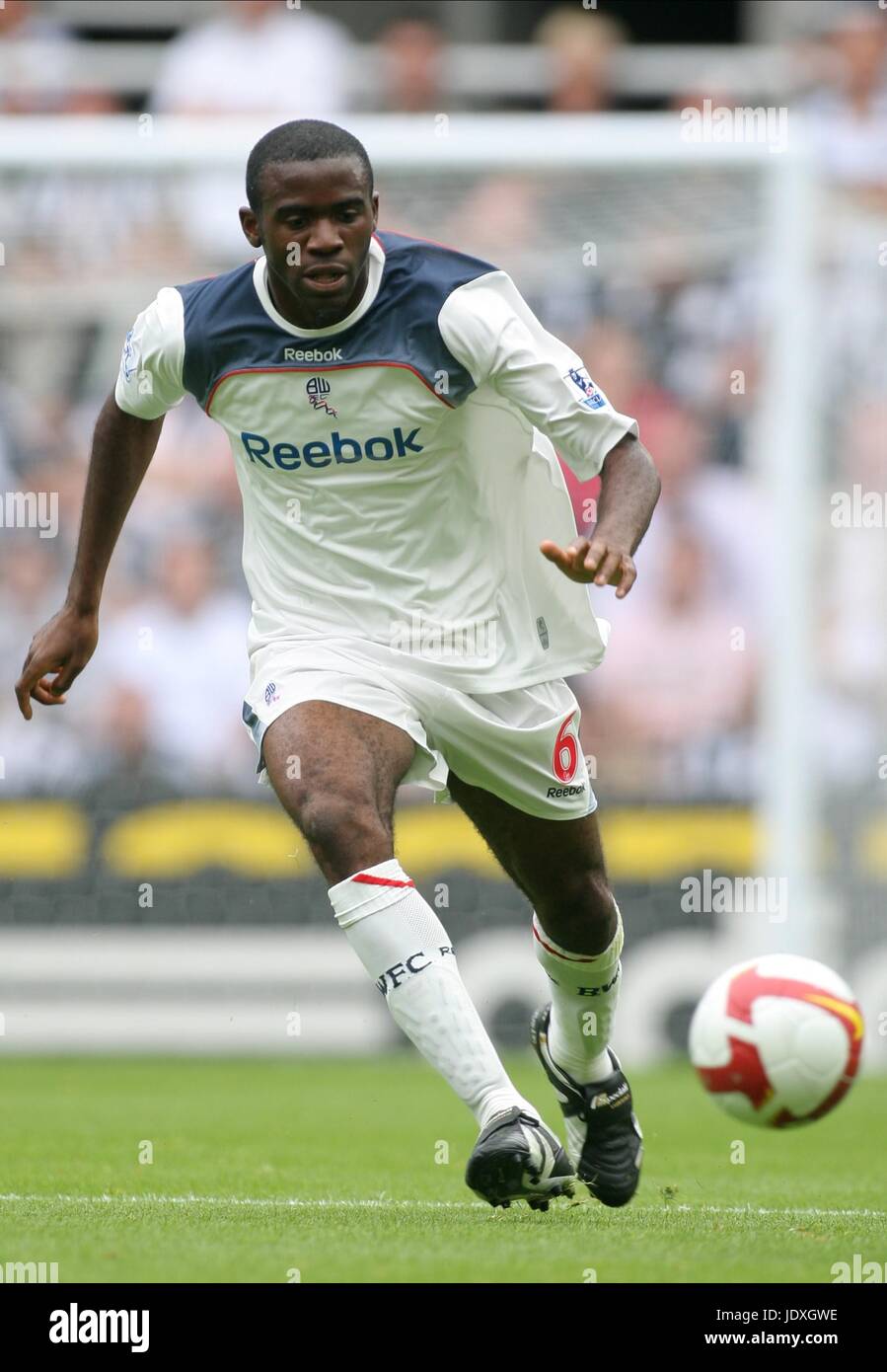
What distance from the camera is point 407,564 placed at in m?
5.89

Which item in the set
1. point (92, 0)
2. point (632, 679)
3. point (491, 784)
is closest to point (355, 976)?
point (632, 679)

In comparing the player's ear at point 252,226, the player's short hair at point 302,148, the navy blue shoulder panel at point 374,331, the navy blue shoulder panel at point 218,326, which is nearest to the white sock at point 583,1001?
the navy blue shoulder panel at point 374,331

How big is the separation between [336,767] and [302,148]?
1573mm

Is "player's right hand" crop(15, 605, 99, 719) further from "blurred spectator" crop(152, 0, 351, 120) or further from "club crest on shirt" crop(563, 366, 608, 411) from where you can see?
"blurred spectator" crop(152, 0, 351, 120)

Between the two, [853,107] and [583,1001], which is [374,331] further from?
[853,107]

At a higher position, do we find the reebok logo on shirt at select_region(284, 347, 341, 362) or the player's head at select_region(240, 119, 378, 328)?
the player's head at select_region(240, 119, 378, 328)

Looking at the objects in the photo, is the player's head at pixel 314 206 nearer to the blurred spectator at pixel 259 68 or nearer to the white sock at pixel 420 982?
A: the white sock at pixel 420 982

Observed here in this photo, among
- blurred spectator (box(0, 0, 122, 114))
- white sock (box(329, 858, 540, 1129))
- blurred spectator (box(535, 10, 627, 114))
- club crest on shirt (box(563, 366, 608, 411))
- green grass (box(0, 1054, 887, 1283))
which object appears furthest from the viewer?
blurred spectator (box(535, 10, 627, 114))

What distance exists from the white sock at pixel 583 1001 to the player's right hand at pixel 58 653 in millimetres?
1542

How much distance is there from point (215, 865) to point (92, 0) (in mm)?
7652

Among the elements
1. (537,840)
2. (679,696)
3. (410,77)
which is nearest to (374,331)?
(537,840)

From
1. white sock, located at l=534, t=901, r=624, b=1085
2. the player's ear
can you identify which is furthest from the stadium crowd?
the player's ear

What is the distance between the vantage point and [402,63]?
13.3 m

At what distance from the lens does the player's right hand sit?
20.6 feet
